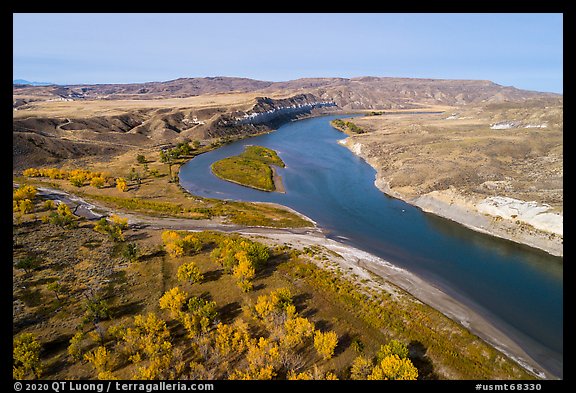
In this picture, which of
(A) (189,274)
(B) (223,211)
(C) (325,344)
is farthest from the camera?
(B) (223,211)

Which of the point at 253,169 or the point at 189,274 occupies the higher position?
the point at 253,169

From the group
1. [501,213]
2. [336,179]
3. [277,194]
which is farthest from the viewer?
[336,179]

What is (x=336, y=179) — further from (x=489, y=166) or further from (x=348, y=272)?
(x=348, y=272)

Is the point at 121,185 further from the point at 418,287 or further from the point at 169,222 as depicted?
the point at 418,287

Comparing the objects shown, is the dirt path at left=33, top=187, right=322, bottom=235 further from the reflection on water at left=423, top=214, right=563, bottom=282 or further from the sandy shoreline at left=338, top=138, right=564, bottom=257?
the sandy shoreline at left=338, top=138, right=564, bottom=257

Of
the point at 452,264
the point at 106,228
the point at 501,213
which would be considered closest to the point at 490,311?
the point at 452,264

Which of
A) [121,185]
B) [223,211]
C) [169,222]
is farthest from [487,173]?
[121,185]

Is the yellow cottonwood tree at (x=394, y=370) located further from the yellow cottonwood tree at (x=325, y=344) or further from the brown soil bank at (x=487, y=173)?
the brown soil bank at (x=487, y=173)
